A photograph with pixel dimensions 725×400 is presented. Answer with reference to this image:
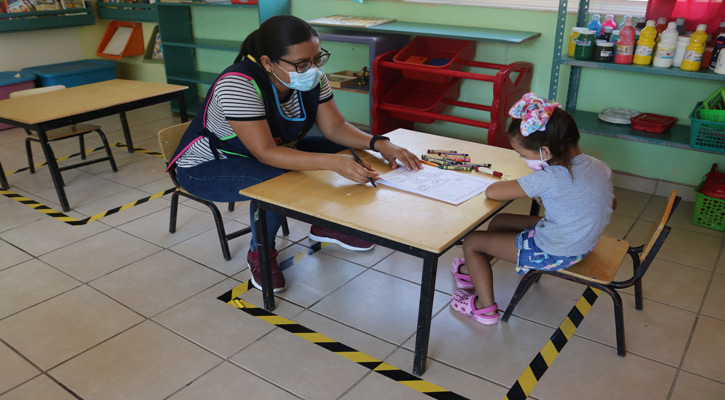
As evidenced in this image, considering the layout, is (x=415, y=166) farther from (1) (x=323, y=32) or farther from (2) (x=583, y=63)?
(1) (x=323, y=32)

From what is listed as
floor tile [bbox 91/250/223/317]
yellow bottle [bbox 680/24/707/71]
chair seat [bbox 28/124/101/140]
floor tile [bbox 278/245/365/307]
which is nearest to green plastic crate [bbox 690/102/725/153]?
yellow bottle [bbox 680/24/707/71]

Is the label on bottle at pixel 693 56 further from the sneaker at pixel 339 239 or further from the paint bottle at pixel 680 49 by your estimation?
the sneaker at pixel 339 239

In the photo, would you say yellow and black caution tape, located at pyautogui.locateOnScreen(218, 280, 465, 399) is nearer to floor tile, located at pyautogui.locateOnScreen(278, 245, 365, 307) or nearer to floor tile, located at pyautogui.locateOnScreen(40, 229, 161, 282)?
floor tile, located at pyautogui.locateOnScreen(278, 245, 365, 307)

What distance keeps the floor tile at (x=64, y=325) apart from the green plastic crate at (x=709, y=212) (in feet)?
10.1

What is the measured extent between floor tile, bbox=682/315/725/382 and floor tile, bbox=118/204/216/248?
8.09 ft

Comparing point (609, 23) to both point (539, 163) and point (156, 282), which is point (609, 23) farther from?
point (156, 282)

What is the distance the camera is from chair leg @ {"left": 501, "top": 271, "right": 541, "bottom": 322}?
2.11 meters

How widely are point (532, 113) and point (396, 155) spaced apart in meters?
0.61

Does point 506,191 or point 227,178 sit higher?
point 506,191

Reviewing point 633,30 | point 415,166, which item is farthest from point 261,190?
point 633,30

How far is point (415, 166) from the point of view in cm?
215

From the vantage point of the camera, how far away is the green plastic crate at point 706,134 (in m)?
2.89

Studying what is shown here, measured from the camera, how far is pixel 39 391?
1.94 meters

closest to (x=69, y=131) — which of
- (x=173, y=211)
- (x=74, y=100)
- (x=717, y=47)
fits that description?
(x=74, y=100)
